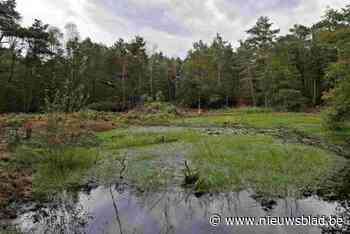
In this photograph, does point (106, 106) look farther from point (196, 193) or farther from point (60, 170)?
point (196, 193)

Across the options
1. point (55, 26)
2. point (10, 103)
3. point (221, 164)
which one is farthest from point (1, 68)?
point (221, 164)

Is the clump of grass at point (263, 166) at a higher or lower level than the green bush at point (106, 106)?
lower

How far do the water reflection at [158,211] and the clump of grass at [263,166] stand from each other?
2.10ft

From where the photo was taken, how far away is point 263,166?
9.00 m

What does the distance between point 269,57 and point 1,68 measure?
31.8 metres

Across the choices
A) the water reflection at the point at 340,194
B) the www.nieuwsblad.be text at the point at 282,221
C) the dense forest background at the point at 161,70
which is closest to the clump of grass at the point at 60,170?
the www.nieuwsblad.be text at the point at 282,221

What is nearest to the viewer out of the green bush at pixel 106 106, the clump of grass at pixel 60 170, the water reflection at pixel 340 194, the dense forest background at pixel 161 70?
the water reflection at pixel 340 194

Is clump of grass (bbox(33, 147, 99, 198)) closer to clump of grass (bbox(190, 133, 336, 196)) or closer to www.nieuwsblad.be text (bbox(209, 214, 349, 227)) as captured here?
clump of grass (bbox(190, 133, 336, 196))

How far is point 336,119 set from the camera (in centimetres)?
1518

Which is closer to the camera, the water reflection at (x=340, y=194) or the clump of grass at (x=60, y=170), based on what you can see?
the water reflection at (x=340, y=194)

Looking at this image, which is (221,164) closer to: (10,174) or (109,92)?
(10,174)

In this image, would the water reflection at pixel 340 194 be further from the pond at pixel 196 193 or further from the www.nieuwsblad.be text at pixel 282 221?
the www.nieuwsblad.be text at pixel 282 221

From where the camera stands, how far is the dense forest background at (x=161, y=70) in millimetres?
32125

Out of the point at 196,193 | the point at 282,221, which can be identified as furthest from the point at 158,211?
the point at 282,221
